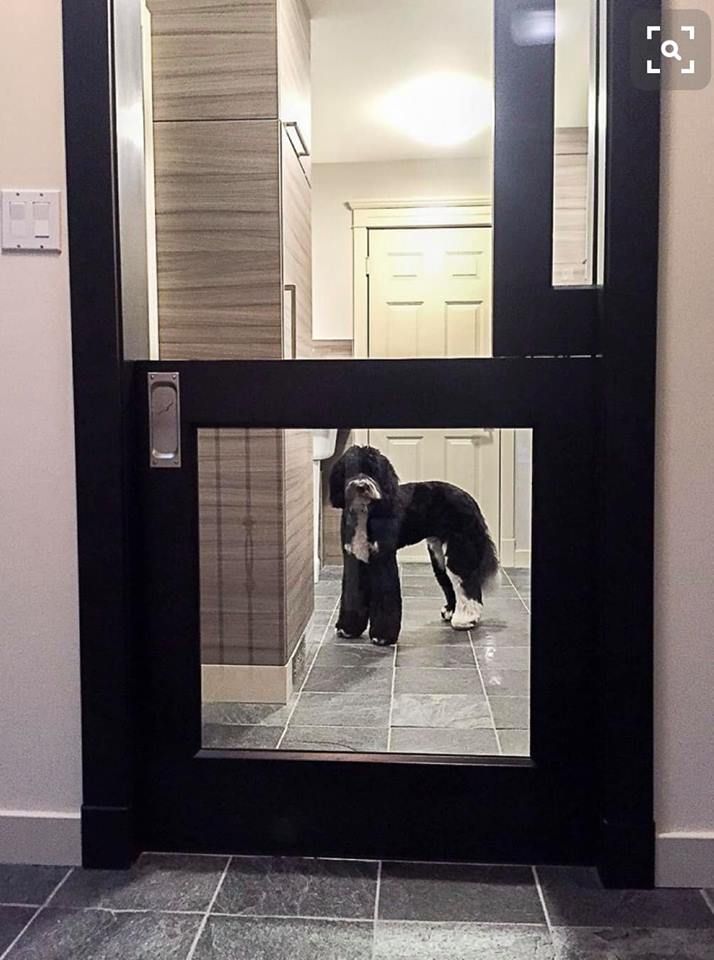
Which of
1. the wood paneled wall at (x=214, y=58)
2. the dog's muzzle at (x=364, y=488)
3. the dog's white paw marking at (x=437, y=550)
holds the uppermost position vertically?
the wood paneled wall at (x=214, y=58)

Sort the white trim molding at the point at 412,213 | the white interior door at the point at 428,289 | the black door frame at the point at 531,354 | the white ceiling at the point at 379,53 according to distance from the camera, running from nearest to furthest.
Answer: the black door frame at the point at 531,354
the white ceiling at the point at 379,53
the white interior door at the point at 428,289
the white trim molding at the point at 412,213

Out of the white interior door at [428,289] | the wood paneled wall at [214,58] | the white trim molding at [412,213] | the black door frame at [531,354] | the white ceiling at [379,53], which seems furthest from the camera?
the white trim molding at [412,213]

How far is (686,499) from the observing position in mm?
1379

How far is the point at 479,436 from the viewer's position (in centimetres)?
148

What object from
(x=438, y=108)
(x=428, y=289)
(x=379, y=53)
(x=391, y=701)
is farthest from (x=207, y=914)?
(x=438, y=108)

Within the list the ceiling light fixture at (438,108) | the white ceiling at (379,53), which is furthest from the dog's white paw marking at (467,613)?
the ceiling light fixture at (438,108)

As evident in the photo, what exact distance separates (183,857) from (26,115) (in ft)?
4.46

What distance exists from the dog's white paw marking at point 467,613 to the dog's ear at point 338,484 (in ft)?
1.05

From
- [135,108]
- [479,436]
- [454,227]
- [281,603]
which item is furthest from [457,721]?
[454,227]

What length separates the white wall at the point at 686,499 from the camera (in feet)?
4.40

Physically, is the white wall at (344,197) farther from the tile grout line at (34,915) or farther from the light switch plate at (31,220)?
the tile grout line at (34,915)

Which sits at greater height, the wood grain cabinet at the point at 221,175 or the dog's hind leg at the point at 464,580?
the wood grain cabinet at the point at 221,175

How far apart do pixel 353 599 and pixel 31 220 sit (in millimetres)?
931

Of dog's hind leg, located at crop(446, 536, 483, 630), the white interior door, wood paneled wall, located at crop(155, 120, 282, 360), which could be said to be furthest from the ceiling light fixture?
dog's hind leg, located at crop(446, 536, 483, 630)
